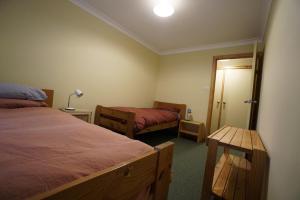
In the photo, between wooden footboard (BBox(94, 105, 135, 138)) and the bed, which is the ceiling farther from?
the bed

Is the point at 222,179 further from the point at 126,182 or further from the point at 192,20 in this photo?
the point at 192,20

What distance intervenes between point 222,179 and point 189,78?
2.81 m

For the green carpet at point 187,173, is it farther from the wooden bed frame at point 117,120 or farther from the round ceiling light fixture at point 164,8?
the round ceiling light fixture at point 164,8

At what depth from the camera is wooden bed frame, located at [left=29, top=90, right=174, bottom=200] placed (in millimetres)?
449

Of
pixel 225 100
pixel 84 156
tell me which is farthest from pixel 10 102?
pixel 225 100

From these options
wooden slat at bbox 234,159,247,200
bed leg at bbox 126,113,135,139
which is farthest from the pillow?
wooden slat at bbox 234,159,247,200

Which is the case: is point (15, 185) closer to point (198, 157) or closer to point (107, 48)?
point (198, 157)

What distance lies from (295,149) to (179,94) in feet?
11.1

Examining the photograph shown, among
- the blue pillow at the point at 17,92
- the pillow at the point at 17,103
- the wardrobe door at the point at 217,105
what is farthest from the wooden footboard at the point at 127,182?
the wardrobe door at the point at 217,105

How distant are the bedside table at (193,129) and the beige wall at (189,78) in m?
0.24

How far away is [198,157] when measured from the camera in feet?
7.81

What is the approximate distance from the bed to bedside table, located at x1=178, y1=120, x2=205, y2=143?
8.45 feet

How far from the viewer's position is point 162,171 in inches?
33.7

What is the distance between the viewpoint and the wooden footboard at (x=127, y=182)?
0.45 metres
